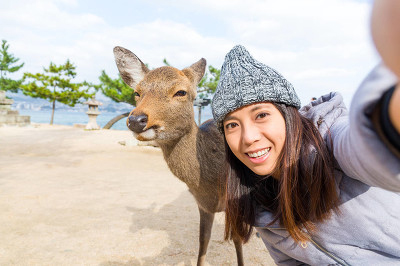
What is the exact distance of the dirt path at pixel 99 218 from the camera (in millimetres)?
3238

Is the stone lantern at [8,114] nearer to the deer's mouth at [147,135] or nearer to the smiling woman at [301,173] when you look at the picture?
the deer's mouth at [147,135]

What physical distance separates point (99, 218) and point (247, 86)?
378 centimetres

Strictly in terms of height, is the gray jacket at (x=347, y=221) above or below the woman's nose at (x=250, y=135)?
below

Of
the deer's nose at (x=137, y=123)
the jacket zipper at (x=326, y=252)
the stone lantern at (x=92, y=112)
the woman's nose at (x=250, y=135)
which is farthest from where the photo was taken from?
the stone lantern at (x=92, y=112)

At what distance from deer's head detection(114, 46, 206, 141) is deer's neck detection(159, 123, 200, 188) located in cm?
11

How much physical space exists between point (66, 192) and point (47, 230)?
5.81 feet

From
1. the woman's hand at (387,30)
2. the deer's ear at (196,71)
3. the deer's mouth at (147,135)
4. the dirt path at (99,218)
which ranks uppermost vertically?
the deer's ear at (196,71)

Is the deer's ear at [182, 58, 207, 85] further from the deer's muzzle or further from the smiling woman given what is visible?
the smiling woman

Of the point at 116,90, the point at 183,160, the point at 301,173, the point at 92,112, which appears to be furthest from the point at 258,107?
the point at 116,90

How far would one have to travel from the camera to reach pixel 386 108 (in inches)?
19.5

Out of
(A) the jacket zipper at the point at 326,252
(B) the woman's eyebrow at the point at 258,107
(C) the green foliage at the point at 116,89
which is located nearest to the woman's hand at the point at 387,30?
(B) the woman's eyebrow at the point at 258,107

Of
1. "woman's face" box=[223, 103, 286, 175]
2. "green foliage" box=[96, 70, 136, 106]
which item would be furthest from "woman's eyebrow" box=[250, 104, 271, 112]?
"green foliage" box=[96, 70, 136, 106]

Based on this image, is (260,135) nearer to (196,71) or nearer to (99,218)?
(196,71)

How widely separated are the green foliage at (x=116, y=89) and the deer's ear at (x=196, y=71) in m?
18.2
